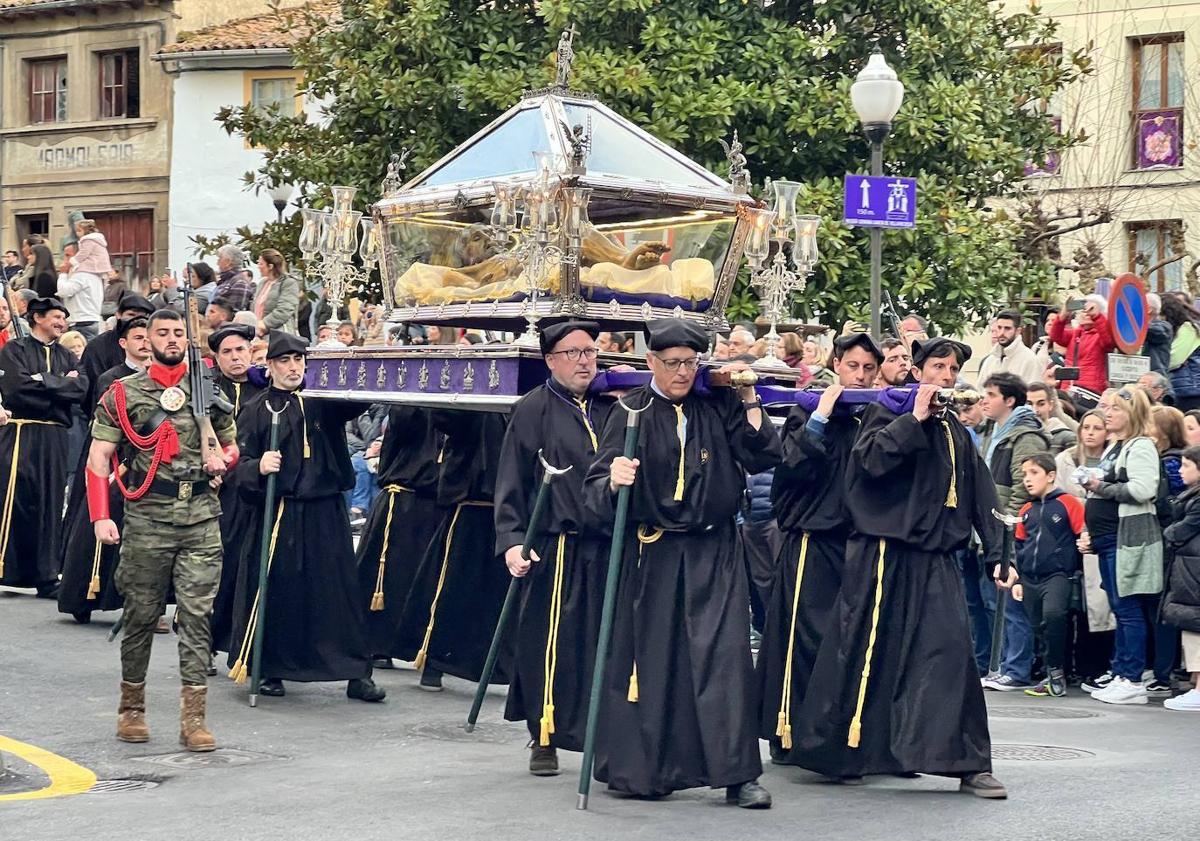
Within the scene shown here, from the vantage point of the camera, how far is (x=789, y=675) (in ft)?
31.5

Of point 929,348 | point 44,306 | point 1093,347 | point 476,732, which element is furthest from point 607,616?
point 1093,347

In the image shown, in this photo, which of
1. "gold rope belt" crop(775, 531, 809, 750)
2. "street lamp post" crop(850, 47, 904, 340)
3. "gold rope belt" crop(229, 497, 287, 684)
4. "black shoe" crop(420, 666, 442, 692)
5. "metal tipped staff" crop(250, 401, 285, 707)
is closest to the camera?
"gold rope belt" crop(775, 531, 809, 750)

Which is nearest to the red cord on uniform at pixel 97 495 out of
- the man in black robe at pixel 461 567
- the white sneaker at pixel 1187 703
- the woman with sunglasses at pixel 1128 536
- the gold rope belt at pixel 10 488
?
the man in black robe at pixel 461 567

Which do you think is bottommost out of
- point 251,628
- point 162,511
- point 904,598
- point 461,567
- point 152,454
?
point 251,628

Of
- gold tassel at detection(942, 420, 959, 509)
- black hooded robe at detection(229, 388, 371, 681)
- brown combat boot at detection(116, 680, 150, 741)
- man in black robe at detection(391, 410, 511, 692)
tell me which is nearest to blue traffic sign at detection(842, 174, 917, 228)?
man in black robe at detection(391, 410, 511, 692)

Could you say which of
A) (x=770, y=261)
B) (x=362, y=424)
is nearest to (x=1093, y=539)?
(x=770, y=261)

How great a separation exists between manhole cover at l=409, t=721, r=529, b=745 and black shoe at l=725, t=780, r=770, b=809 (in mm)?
1967

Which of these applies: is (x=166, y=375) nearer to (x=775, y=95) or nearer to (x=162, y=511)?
(x=162, y=511)

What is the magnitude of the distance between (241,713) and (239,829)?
3.04 m

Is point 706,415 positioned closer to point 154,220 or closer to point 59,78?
point 154,220

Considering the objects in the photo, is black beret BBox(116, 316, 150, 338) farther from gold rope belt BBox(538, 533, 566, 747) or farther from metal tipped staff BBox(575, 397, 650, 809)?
metal tipped staff BBox(575, 397, 650, 809)

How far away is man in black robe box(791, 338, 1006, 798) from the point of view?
909 cm

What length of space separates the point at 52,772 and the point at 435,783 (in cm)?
177

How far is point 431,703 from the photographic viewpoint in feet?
38.3
